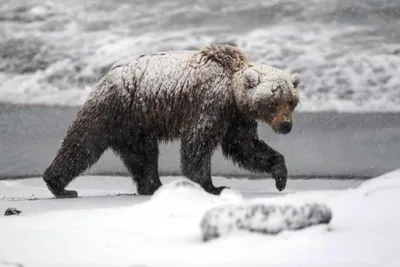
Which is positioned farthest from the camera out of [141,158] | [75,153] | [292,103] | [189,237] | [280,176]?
[141,158]

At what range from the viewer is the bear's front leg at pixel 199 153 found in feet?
23.9

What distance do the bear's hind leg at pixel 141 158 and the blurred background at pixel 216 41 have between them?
391cm

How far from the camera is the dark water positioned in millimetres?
11648

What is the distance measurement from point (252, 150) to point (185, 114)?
2.37 ft

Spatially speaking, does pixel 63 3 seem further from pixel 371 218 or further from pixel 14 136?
pixel 371 218

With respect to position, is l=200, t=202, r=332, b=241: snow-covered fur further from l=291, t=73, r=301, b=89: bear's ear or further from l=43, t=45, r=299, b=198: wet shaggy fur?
l=291, t=73, r=301, b=89: bear's ear

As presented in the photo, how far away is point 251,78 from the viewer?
727 centimetres

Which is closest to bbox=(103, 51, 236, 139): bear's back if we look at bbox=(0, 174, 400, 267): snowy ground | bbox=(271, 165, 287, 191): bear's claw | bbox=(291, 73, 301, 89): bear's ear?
bbox=(291, 73, 301, 89): bear's ear

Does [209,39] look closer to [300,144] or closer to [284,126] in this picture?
[300,144]

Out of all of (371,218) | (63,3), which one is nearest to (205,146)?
(371,218)

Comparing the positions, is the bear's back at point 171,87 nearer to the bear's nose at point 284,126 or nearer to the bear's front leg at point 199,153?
the bear's front leg at point 199,153

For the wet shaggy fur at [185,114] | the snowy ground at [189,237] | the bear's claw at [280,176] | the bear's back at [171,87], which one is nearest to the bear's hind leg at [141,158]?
the wet shaggy fur at [185,114]

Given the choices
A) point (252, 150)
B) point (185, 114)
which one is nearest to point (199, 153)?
point (185, 114)

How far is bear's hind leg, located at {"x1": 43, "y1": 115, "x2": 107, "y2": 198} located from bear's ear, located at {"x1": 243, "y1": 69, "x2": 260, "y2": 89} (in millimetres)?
1510
